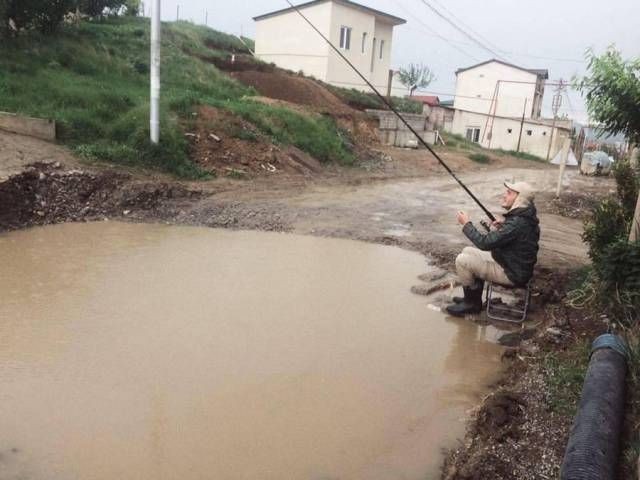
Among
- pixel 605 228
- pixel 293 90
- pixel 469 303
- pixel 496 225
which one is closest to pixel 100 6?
pixel 293 90

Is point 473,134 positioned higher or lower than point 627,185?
higher

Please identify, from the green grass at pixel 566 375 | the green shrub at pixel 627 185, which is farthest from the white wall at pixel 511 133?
the green grass at pixel 566 375

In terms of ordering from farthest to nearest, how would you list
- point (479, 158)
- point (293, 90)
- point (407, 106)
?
point (407, 106) < point (479, 158) < point (293, 90)

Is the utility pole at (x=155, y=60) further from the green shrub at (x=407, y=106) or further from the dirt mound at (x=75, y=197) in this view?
the green shrub at (x=407, y=106)

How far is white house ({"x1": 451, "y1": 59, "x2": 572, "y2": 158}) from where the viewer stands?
34.1m

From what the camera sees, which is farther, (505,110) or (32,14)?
(505,110)

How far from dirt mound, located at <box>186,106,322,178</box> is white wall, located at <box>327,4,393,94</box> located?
48.0ft

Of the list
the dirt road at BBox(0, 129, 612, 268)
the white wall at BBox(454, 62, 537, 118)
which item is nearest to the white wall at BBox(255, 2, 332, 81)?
the dirt road at BBox(0, 129, 612, 268)

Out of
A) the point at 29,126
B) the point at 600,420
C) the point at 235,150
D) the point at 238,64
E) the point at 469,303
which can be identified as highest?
the point at 238,64

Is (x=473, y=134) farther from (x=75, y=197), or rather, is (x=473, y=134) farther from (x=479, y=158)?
(x=75, y=197)

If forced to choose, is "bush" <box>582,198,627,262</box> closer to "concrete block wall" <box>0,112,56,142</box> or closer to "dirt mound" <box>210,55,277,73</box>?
"concrete block wall" <box>0,112,56,142</box>

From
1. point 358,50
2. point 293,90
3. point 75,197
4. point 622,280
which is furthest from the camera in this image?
point 358,50

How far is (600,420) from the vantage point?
2.88 metres

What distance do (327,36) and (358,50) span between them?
8.13 ft
